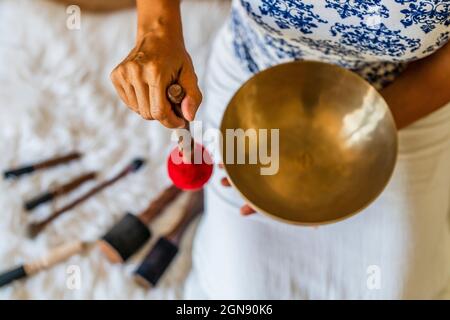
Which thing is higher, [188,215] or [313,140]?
[313,140]

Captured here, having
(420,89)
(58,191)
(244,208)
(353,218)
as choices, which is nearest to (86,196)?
(58,191)

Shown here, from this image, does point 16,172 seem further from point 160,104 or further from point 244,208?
point 160,104

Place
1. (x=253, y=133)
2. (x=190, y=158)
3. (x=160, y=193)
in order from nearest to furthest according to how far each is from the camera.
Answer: (x=190, y=158) < (x=253, y=133) < (x=160, y=193)

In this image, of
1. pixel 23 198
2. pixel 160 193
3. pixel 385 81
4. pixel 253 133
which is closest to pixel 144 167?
pixel 160 193

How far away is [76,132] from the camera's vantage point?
3.37 feet

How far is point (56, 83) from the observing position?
1.07 metres

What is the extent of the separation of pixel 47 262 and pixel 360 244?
0.47 meters

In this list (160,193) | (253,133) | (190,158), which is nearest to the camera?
(190,158)

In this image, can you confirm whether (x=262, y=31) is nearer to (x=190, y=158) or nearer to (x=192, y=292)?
(x=190, y=158)

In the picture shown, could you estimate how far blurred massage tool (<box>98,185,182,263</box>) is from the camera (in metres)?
0.87

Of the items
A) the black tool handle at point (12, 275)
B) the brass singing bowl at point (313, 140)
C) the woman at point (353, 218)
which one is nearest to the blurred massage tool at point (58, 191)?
the black tool handle at point (12, 275)

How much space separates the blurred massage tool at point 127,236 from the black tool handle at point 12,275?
120 mm

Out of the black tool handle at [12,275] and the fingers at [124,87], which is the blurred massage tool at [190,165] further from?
the black tool handle at [12,275]

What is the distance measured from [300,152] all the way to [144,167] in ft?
1.22
